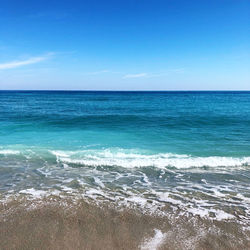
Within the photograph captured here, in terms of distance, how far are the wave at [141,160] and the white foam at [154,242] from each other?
634cm

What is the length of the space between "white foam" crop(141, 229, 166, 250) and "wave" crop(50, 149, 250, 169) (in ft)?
20.8

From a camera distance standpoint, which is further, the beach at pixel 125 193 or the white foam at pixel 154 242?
the beach at pixel 125 193

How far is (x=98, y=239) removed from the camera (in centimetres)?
584

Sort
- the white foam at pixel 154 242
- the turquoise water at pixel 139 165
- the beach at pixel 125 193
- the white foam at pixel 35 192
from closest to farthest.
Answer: the white foam at pixel 154 242 → the beach at pixel 125 193 → the white foam at pixel 35 192 → the turquoise water at pixel 139 165

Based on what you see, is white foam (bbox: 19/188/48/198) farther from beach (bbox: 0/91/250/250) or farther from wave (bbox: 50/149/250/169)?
wave (bbox: 50/149/250/169)

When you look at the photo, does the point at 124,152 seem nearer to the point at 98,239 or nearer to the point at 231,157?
the point at 231,157

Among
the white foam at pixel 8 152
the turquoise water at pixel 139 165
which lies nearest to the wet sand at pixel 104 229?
the turquoise water at pixel 139 165

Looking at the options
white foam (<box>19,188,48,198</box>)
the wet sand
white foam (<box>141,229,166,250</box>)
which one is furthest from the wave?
white foam (<box>141,229,166,250</box>)

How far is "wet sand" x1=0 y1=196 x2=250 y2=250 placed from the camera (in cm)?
565

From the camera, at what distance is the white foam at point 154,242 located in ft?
18.2

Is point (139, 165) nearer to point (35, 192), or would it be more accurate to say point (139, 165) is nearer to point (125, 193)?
point (125, 193)

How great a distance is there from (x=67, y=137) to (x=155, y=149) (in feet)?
30.6

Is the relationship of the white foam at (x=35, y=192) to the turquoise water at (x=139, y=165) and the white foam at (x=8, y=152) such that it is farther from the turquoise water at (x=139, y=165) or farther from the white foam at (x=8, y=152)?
the white foam at (x=8, y=152)

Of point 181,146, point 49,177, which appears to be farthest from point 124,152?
point 49,177
